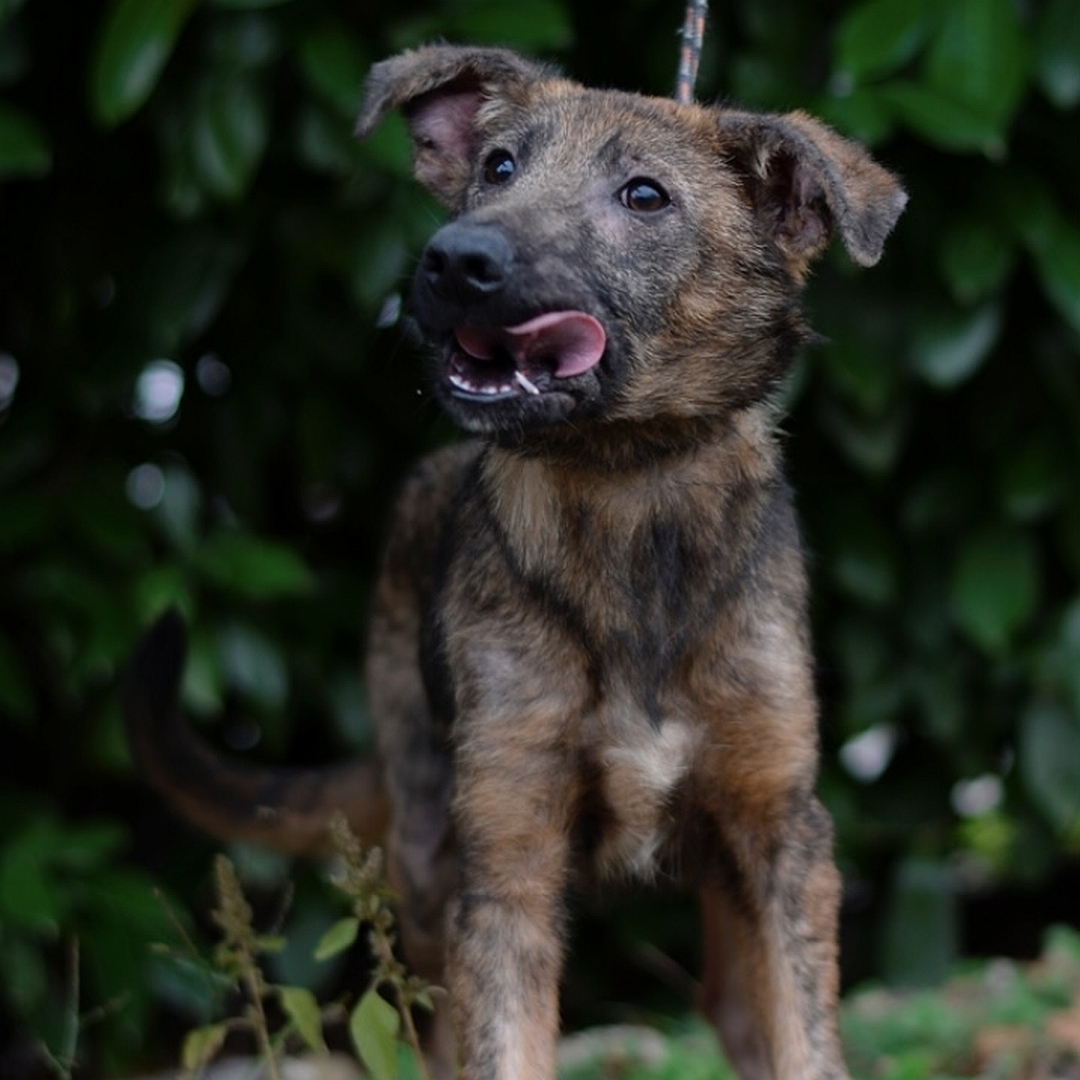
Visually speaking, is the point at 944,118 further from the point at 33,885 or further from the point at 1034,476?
the point at 33,885

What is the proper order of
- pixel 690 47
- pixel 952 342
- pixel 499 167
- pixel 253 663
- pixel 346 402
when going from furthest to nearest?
pixel 346 402 → pixel 253 663 → pixel 952 342 → pixel 690 47 → pixel 499 167

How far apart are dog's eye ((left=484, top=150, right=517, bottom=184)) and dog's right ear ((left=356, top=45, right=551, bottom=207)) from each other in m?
0.19

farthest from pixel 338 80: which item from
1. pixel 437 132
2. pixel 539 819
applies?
pixel 539 819

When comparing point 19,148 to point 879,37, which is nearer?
point 879,37

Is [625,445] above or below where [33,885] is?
above

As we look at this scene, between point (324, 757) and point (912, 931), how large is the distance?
6.62 feet

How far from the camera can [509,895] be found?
3.90 meters

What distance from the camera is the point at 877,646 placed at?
5.97 meters

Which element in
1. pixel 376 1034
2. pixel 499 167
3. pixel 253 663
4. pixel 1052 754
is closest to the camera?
pixel 376 1034

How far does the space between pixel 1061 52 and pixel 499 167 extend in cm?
173

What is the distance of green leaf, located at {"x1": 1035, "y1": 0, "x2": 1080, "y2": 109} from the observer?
5031 mm

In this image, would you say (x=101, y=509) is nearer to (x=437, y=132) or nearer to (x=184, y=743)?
(x=184, y=743)

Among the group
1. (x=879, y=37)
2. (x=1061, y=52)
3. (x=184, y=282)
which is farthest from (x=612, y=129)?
(x=184, y=282)

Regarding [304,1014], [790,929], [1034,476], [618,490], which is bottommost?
[304,1014]
